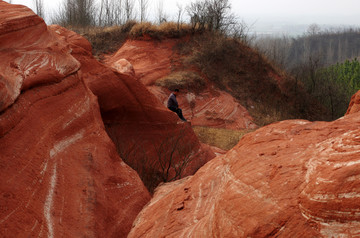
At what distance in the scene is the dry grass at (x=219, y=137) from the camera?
1197cm

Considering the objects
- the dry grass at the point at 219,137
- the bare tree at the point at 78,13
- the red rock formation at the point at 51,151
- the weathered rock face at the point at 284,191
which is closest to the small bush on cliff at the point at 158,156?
the red rock formation at the point at 51,151

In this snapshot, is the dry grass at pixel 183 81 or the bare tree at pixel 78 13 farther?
the bare tree at pixel 78 13

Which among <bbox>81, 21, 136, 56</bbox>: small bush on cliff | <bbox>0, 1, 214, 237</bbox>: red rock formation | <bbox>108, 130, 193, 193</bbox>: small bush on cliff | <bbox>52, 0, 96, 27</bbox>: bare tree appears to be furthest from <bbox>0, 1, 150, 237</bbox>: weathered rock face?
<bbox>52, 0, 96, 27</bbox>: bare tree

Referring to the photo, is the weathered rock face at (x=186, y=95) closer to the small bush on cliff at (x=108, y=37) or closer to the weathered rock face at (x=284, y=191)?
the small bush on cliff at (x=108, y=37)

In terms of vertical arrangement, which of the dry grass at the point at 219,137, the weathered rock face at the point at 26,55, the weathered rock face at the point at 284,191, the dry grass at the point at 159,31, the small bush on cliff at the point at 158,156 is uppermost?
the dry grass at the point at 159,31

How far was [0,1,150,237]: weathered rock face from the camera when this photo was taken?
10.8ft

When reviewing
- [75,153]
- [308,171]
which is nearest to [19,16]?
[75,153]

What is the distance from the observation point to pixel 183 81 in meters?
17.0

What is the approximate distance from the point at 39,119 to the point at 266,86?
1742cm

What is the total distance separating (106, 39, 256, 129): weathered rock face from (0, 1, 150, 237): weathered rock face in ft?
34.2

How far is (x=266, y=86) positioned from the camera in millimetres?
20047

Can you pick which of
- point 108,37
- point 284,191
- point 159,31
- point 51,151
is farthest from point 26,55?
point 108,37

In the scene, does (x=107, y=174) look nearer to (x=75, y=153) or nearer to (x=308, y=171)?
(x=75, y=153)

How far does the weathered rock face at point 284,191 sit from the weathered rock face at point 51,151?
2.38 feet
